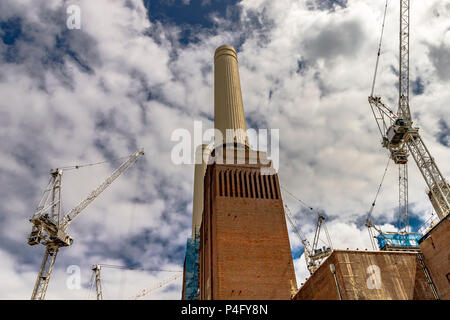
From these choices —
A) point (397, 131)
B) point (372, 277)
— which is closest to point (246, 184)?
point (372, 277)

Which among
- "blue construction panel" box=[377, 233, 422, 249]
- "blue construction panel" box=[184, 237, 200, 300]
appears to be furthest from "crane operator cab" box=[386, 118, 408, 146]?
"blue construction panel" box=[184, 237, 200, 300]

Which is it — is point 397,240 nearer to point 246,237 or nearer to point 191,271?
point 246,237

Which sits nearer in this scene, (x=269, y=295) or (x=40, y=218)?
(x=269, y=295)

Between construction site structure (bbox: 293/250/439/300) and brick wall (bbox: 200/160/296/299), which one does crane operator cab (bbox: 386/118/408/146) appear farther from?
construction site structure (bbox: 293/250/439/300)

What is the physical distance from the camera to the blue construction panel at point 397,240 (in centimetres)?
6419

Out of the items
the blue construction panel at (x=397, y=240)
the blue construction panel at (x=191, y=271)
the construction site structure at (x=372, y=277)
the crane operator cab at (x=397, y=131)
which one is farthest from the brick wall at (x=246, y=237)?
the crane operator cab at (x=397, y=131)

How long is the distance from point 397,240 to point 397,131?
22837mm

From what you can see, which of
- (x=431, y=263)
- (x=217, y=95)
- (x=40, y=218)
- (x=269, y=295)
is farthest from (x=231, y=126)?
(x=40, y=218)

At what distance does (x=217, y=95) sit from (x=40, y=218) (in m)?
49.8

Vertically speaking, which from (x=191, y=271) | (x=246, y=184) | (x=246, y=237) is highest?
(x=191, y=271)

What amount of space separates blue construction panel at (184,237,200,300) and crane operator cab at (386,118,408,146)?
160 ft

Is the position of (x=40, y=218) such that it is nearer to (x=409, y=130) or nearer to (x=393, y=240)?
(x=393, y=240)

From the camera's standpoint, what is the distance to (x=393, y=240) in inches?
2559

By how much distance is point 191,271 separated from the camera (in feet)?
236
